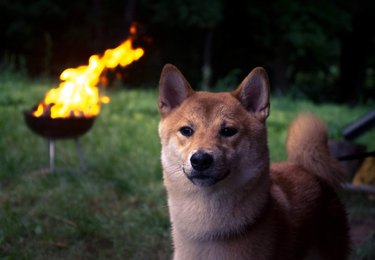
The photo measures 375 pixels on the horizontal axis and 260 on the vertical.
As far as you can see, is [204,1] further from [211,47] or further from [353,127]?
[353,127]

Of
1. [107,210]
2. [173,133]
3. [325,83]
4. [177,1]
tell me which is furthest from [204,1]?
[173,133]

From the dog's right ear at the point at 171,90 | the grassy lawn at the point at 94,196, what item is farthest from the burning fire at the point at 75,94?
the dog's right ear at the point at 171,90

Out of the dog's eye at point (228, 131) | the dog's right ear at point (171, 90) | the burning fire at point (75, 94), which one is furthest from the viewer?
the burning fire at point (75, 94)

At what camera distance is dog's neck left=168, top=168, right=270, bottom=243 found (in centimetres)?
324

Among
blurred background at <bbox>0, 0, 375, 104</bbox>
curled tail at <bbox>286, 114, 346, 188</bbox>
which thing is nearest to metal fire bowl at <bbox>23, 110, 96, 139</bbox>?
curled tail at <bbox>286, 114, 346, 188</bbox>

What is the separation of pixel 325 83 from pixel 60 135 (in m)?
20.3

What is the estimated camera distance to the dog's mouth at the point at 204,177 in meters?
3.15

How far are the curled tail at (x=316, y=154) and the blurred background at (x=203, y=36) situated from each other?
1306 cm

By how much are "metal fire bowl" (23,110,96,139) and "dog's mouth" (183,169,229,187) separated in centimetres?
421

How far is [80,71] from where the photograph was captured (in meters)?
7.16

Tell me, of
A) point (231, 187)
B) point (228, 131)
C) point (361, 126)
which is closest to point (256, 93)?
point (228, 131)

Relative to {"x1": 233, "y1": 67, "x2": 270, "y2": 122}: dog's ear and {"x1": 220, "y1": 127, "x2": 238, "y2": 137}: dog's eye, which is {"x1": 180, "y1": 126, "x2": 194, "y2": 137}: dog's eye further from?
{"x1": 233, "y1": 67, "x2": 270, "y2": 122}: dog's ear

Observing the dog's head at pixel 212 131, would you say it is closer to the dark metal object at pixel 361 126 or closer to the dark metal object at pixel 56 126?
the dark metal object at pixel 56 126

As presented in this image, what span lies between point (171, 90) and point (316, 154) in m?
1.11
